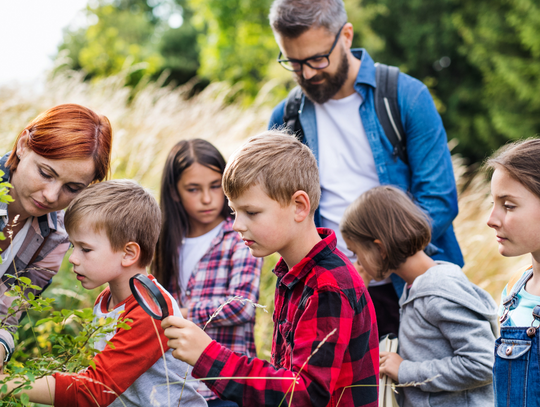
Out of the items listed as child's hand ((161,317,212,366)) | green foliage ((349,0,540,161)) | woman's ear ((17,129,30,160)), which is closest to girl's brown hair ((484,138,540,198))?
child's hand ((161,317,212,366))

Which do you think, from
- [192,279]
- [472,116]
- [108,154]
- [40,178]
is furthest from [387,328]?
[472,116]

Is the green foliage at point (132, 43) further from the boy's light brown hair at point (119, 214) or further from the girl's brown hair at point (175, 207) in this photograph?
the boy's light brown hair at point (119, 214)

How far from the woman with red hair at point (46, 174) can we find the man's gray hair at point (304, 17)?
125 cm

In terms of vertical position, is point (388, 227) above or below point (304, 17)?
below

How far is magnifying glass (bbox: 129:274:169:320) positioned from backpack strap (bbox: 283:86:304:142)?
73.6 inches

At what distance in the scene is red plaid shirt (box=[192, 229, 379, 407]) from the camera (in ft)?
4.76

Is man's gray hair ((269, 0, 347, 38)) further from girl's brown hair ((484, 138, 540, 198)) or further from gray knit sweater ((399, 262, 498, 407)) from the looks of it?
gray knit sweater ((399, 262, 498, 407))

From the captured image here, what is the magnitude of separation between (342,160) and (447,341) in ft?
4.22

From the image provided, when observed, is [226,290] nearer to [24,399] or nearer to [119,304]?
[119,304]

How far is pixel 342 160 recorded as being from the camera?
9.98 ft

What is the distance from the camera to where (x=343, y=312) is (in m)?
1.52

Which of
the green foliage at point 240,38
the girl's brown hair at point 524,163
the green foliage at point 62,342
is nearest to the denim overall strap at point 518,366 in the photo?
the girl's brown hair at point 524,163

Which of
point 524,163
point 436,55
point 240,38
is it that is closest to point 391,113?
point 524,163

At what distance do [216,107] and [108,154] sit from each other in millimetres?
4673
